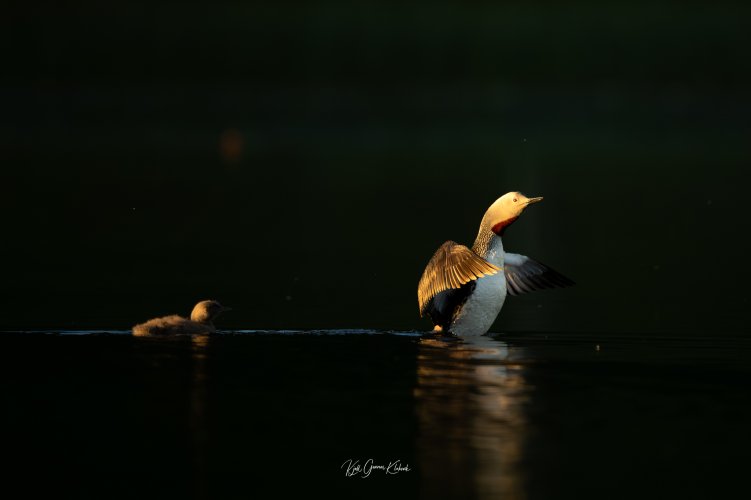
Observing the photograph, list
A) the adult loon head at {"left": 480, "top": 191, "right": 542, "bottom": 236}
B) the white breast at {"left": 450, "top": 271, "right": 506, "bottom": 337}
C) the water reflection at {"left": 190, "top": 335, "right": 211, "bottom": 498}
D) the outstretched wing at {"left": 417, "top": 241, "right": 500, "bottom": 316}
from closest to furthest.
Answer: the water reflection at {"left": 190, "top": 335, "right": 211, "bottom": 498} < the outstretched wing at {"left": 417, "top": 241, "right": 500, "bottom": 316} < the white breast at {"left": 450, "top": 271, "right": 506, "bottom": 337} < the adult loon head at {"left": 480, "top": 191, "right": 542, "bottom": 236}

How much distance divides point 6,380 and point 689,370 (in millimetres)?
5455

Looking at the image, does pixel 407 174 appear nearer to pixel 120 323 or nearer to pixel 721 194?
pixel 721 194

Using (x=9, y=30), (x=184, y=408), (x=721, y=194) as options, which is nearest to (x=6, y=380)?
(x=184, y=408)

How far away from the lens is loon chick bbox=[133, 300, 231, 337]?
16.9m

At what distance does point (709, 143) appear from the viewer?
279 ft

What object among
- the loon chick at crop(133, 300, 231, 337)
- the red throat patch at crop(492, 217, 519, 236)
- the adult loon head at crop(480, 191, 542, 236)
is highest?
the adult loon head at crop(480, 191, 542, 236)

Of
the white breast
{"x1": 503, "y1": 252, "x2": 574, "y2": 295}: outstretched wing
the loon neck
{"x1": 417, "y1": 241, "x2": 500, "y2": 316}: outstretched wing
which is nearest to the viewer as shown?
{"x1": 417, "y1": 241, "x2": 500, "y2": 316}: outstretched wing

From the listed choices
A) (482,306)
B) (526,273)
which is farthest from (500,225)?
(526,273)

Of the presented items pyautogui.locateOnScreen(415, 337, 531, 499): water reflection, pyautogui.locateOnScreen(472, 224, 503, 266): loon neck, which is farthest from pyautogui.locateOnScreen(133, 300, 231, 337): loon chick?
pyautogui.locateOnScreen(472, 224, 503, 266): loon neck

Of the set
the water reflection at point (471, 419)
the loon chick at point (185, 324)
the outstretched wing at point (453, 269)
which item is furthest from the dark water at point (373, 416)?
the outstretched wing at point (453, 269)

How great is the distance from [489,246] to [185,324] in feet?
9.61

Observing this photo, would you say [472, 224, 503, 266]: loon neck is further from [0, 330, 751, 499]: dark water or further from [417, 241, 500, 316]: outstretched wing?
[0, 330, 751, 499]: dark water

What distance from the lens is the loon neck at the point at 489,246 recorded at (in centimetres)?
1761

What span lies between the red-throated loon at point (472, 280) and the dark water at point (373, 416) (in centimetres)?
42
